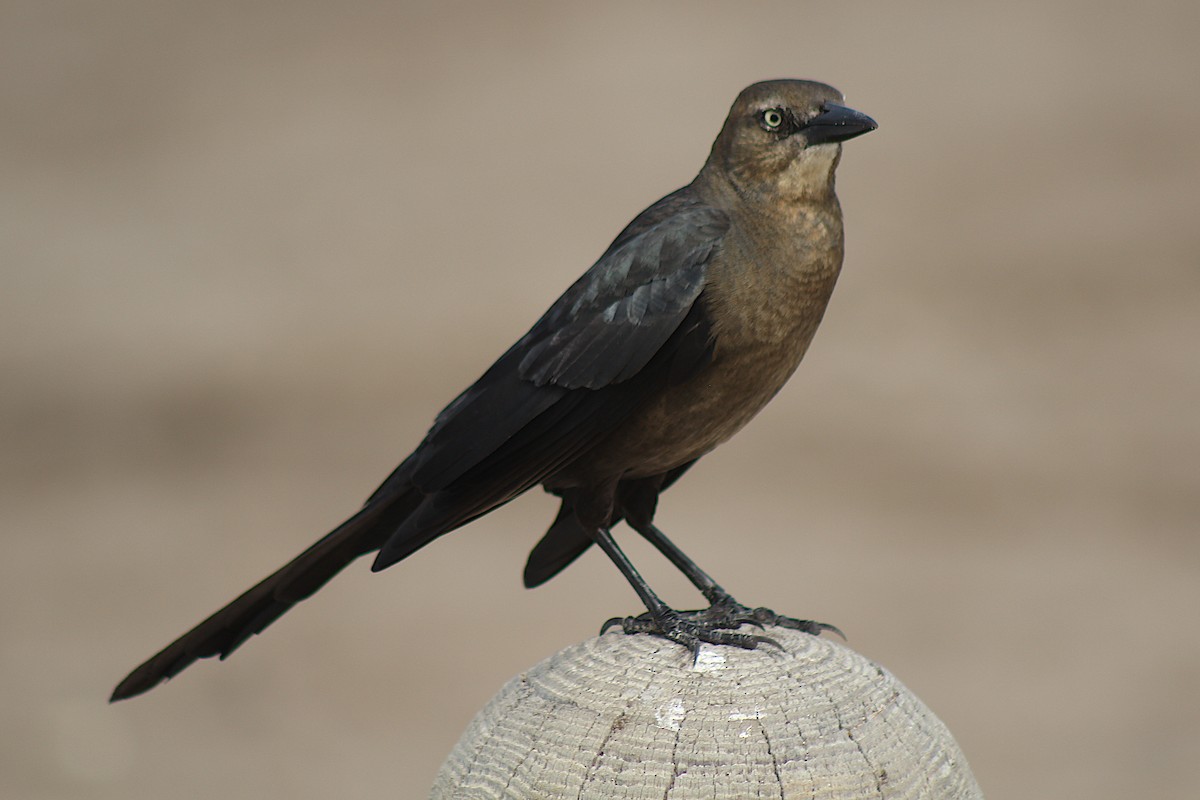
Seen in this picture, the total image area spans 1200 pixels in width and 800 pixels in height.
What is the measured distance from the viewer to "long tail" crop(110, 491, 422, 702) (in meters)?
4.59

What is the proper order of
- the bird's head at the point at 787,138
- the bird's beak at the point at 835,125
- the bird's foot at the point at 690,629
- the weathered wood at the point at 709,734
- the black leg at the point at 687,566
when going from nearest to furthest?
the weathered wood at the point at 709,734, the bird's foot at the point at 690,629, the bird's beak at the point at 835,125, the bird's head at the point at 787,138, the black leg at the point at 687,566

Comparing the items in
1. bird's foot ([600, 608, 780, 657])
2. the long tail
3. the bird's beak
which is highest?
the bird's beak

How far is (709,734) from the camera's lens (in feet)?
12.1

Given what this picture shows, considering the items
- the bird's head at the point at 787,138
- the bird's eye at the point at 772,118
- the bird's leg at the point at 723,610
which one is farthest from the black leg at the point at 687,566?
the bird's eye at the point at 772,118

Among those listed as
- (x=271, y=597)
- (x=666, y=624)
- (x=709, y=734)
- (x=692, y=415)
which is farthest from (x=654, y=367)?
(x=271, y=597)

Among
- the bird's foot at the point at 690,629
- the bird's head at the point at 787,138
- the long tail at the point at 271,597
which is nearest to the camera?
the bird's foot at the point at 690,629

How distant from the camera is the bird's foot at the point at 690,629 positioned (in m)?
4.16

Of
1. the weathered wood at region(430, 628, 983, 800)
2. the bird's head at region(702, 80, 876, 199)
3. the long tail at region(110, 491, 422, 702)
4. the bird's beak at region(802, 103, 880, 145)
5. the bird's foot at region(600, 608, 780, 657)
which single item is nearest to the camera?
the weathered wood at region(430, 628, 983, 800)

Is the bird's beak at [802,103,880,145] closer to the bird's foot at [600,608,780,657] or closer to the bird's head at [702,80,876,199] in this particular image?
the bird's head at [702,80,876,199]

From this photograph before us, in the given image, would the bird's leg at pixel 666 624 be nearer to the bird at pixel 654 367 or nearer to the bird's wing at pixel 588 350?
the bird at pixel 654 367

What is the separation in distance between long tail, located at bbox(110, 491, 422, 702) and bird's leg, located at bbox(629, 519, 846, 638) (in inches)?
33.5

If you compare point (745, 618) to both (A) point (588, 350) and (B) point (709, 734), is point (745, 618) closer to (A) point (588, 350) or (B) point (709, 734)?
(B) point (709, 734)

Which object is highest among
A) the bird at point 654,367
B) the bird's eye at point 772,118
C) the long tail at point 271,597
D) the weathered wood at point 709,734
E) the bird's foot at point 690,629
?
the bird's eye at point 772,118

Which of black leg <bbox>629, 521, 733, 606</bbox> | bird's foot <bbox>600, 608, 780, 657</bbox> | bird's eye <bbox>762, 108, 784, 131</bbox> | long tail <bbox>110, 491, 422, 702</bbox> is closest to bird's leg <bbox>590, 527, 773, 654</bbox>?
bird's foot <bbox>600, 608, 780, 657</bbox>
